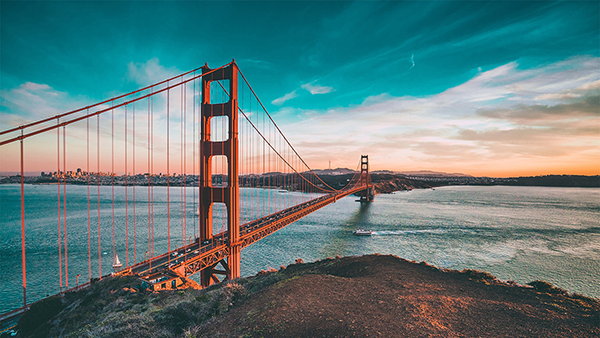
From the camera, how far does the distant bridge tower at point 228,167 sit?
64.5 feet

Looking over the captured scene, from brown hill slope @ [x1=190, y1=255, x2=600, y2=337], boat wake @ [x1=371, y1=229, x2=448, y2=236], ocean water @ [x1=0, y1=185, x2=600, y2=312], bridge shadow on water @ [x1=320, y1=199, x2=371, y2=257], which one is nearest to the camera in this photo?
brown hill slope @ [x1=190, y1=255, x2=600, y2=337]

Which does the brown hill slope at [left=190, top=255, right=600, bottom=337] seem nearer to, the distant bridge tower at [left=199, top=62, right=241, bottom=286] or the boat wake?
the distant bridge tower at [left=199, top=62, right=241, bottom=286]

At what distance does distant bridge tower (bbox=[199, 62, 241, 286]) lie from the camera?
64.5 feet

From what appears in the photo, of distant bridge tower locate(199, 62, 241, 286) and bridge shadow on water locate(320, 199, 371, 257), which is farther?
bridge shadow on water locate(320, 199, 371, 257)

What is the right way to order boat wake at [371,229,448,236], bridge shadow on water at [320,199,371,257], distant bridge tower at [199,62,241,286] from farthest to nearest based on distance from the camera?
boat wake at [371,229,448,236] → bridge shadow on water at [320,199,371,257] → distant bridge tower at [199,62,241,286]

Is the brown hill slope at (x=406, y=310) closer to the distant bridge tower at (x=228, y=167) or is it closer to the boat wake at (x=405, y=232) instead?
the distant bridge tower at (x=228, y=167)

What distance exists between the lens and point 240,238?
Result: 2080cm

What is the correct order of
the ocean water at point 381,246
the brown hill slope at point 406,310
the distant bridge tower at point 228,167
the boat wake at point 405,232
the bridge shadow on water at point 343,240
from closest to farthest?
the brown hill slope at point 406,310 → the distant bridge tower at point 228,167 → the ocean water at point 381,246 → the bridge shadow on water at point 343,240 → the boat wake at point 405,232

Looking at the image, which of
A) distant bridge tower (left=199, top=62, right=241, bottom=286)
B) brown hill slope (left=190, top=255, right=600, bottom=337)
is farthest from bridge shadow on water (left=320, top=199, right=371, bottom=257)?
brown hill slope (left=190, top=255, right=600, bottom=337)

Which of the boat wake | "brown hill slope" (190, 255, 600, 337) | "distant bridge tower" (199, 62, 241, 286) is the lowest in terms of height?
the boat wake

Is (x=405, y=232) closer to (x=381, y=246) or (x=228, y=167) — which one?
(x=381, y=246)

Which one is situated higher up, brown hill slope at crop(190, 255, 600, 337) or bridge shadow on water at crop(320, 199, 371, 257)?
brown hill slope at crop(190, 255, 600, 337)

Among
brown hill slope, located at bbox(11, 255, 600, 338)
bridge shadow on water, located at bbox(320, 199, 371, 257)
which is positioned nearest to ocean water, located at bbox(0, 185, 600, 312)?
bridge shadow on water, located at bbox(320, 199, 371, 257)

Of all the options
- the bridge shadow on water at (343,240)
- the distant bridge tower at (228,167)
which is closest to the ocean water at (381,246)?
the bridge shadow on water at (343,240)
